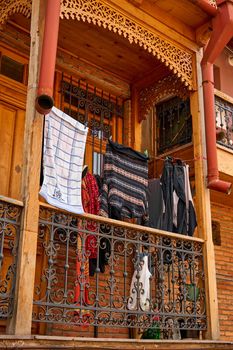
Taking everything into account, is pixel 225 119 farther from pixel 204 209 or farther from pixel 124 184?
pixel 124 184

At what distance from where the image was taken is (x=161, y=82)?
8.55 meters

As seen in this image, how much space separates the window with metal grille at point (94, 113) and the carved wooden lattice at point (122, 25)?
68.7 inches

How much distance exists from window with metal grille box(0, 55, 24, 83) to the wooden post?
188cm

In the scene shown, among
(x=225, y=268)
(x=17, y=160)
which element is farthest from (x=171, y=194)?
(x=225, y=268)

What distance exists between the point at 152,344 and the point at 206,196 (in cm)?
236

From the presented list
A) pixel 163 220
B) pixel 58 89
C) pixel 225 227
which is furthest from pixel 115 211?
pixel 225 227

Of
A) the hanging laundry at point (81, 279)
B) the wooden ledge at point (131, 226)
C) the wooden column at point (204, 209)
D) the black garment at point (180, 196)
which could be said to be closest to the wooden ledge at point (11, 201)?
the wooden ledge at point (131, 226)

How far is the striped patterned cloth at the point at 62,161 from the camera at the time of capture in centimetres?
533

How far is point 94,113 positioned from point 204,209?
105 inches

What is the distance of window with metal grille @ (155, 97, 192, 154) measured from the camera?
8.81 metres

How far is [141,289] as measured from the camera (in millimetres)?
6102

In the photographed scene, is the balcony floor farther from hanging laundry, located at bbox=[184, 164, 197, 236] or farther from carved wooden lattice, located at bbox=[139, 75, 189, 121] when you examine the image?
carved wooden lattice, located at bbox=[139, 75, 189, 121]

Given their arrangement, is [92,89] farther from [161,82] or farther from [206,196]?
[206,196]

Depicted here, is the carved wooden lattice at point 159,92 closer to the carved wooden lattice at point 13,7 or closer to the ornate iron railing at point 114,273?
the ornate iron railing at point 114,273
